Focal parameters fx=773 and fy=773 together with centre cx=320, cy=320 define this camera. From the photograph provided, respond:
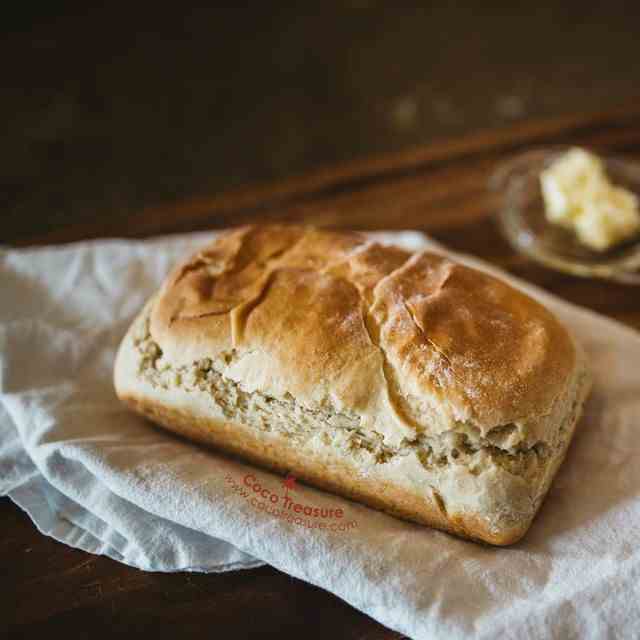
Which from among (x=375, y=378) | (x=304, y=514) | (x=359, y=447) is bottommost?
(x=304, y=514)

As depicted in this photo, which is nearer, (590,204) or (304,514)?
(304,514)

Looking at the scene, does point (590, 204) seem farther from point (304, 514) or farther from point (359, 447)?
point (304, 514)

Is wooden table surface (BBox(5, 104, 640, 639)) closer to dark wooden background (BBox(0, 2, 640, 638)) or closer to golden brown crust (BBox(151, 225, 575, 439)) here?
dark wooden background (BBox(0, 2, 640, 638))

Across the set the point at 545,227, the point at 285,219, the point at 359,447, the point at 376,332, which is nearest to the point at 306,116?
the point at 285,219

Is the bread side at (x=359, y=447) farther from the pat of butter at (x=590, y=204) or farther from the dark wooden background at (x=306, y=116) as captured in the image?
the dark wooden background at (x=306, y=116)

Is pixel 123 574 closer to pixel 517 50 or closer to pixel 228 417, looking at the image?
pixel 228 417

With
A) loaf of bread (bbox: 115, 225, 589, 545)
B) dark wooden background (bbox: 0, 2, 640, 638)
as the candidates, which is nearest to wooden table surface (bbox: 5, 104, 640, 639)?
dark wooden background (bbox: 0, 2, 640, 638)

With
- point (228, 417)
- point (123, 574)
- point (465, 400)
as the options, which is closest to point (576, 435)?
point (465, 400)
